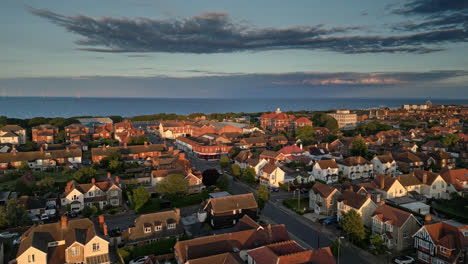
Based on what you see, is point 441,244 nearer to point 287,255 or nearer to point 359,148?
point 287,255

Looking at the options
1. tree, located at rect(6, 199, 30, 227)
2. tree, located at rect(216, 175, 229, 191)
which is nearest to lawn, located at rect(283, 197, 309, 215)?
tree, located at rect(216, 175, 229, 191)

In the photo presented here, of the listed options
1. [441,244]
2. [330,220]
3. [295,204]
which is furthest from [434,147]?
[441,244]

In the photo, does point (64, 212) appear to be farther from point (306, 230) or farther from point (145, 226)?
point (306, 230)

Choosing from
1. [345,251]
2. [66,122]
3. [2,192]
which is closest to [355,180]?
[345,251]

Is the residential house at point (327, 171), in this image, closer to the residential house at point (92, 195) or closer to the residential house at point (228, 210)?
the residential house at point (228, 210)

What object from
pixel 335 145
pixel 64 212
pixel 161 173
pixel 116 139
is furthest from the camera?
pixel 116 139
